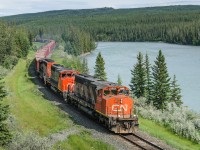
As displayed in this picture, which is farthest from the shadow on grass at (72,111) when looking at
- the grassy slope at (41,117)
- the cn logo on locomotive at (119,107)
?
the cn logo on locomotive at (119,107)

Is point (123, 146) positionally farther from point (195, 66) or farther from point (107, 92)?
point (195, 66)

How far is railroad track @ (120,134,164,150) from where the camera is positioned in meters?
25.1

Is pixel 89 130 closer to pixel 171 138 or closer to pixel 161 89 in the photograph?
pixel 171 138

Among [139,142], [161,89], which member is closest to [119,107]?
[139,142]

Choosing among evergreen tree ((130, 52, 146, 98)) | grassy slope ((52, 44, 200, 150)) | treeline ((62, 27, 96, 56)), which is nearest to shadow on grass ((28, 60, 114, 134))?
grassy slope ((52, 44, 200, 150))

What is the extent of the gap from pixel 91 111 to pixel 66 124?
102 inches

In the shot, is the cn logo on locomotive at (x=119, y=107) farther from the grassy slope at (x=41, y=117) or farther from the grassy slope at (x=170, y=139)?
the grassy slope at (x=41, y=117)

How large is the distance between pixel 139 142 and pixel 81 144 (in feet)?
14.3

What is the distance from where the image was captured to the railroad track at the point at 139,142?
82.4 ft

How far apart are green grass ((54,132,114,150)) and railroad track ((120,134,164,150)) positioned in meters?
1.99

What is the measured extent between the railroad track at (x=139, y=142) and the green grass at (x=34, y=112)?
6.20m

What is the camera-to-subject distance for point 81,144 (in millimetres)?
26734

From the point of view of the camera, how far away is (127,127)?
2862cm

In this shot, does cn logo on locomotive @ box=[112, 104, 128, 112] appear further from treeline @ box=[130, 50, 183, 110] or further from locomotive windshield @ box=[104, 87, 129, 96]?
treeline @ box=[130, 50, 183, 110]
